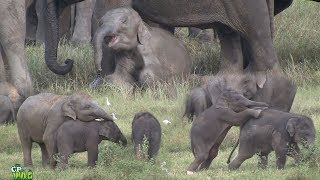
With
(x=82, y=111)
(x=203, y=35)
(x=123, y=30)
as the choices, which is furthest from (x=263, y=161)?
(x=203, y=35)

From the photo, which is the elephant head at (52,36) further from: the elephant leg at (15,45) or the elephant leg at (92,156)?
the elephant leg at (92,156)

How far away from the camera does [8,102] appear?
1466 cm

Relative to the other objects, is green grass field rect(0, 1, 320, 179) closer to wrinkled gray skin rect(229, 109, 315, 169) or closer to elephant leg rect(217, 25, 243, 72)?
wrinkled gray skin rect(229, 109, 315, 169)

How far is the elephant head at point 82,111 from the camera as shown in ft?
38.7

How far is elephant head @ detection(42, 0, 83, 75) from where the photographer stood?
604 inches

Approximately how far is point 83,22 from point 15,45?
270 inches

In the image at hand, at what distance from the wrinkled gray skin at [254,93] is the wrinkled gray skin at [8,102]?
177 centimetres

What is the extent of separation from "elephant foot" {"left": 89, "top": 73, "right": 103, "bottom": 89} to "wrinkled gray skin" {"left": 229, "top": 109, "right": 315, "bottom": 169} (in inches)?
204

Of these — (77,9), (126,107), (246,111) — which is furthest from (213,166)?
(77,9)

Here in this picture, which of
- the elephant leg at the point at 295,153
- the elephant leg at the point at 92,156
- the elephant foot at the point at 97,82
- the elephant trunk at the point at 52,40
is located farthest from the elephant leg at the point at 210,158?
the elephant foot at the point at 97,82

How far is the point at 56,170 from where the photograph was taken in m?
11.4

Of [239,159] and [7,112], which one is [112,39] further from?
[239,159]

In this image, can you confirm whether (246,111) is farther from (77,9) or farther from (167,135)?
(77,9)

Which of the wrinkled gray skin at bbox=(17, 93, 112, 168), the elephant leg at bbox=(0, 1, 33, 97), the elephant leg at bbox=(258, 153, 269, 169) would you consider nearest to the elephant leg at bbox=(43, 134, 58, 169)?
the wrinkled gray skin at bbox=(17, 93, 112, 168)
